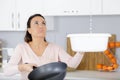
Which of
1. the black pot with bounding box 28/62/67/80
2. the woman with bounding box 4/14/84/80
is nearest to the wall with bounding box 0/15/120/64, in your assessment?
the woman with bounding box 4/14/84/80

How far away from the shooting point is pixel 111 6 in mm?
2832

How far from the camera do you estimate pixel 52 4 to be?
297 centimetres

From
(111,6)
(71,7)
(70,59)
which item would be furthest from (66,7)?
(70,59)

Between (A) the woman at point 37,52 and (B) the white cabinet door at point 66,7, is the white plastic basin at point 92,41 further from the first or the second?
(B) the white cabinet door at point 66,7

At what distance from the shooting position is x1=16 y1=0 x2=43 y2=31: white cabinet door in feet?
9.96

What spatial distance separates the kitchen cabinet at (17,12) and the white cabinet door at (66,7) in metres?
0.11

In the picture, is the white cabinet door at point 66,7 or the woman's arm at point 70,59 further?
the white cabinet door at point 66,7

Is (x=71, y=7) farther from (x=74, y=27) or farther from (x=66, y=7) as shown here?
(x=74, y=27)

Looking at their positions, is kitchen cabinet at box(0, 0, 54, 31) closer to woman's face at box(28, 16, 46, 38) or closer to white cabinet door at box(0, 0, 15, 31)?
white cabinet door at box(0, 0, 15, 31)

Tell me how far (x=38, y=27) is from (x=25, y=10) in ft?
3.74

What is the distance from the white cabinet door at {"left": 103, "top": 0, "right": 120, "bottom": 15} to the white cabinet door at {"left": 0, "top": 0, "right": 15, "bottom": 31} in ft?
3.42

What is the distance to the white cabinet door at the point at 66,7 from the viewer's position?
2895 mm

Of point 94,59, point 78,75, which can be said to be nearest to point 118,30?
point 94,59

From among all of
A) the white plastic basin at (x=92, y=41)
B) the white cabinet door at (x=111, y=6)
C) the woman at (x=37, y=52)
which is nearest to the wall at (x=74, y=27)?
the white cabinet door at (x=111, y=6)
